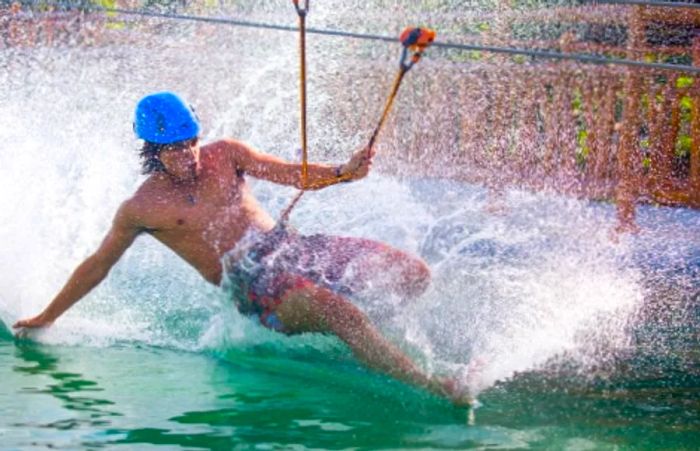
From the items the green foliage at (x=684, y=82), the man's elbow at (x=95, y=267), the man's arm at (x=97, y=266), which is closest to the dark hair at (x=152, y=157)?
the man's arm at (x=97, y=266)

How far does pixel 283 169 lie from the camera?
511cm

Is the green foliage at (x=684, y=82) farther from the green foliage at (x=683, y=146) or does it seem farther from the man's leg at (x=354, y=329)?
the man's leg at (x=354, y=329)

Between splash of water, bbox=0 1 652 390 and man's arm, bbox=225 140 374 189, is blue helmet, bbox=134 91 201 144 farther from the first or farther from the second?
splash of water, bbox=0 1 652 390

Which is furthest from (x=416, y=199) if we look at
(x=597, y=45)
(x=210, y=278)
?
(x=210, y=278)

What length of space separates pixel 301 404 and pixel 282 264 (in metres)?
0.55

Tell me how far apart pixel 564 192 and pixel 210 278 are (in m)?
3.52

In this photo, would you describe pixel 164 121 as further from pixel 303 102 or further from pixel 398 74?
pixel 398 74

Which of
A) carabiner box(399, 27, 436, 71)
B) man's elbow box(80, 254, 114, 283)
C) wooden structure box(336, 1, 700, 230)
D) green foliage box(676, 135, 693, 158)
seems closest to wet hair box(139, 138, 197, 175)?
man's elbow box(80, 254, 114, 283)

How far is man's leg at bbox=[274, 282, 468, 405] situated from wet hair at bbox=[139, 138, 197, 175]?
2.10 feet

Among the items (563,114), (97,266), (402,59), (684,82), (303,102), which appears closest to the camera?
(402,59)

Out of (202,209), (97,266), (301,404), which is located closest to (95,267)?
(97,266)

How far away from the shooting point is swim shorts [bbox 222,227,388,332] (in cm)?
502

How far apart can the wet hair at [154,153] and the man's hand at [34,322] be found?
804mm

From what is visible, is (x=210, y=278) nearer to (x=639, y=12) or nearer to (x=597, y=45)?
(x=639, y=12)
